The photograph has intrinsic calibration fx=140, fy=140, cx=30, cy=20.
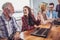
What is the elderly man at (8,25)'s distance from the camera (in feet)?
4.04

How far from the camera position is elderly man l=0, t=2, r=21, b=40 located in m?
1.23

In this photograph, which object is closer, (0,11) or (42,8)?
(0,11)

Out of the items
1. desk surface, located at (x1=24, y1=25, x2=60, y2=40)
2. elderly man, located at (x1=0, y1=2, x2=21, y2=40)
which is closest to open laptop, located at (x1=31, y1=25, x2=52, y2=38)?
desk surface, located at (x1=24, y1=25, x2=60, y2=40)

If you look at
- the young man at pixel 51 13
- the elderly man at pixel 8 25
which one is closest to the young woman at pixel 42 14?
the young man at pixel 51 13

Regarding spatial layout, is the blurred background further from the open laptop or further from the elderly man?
the open laptop

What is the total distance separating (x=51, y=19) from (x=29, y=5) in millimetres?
258

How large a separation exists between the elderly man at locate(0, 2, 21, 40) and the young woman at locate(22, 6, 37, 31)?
71 mm

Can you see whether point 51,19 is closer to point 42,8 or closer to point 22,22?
point 42,8

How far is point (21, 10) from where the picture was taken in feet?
4.19

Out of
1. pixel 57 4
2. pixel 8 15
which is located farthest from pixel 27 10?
pixel 57 4

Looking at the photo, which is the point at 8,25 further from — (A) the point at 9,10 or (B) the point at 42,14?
(B) the point at 42,14

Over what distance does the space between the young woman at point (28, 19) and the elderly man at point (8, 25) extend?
0.23 ft

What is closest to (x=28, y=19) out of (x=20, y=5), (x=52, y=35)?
(x=20, y=5)

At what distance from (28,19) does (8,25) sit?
19 centimetres
